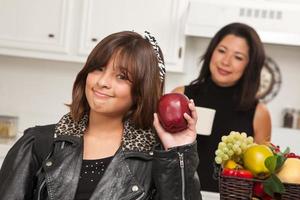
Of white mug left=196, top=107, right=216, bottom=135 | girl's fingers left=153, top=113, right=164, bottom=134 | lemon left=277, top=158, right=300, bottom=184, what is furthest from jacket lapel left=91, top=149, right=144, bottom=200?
white mug left=196, top=107, right=216, bottom=135

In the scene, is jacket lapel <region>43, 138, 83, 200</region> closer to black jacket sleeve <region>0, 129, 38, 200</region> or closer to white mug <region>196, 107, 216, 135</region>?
black jacket sleeve <region>0, 129, 38, 200</region>

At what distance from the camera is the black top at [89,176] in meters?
1.14

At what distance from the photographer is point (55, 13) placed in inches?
114

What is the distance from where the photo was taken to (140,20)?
286 centimetres

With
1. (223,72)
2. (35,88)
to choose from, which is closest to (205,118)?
(223,72)

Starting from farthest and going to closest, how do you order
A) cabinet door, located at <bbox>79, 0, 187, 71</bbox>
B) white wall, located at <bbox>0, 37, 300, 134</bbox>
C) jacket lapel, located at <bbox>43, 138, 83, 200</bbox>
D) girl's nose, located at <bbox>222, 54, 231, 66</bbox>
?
white wall, located at <bbox>0, 37, 300, 134</bbox> < cabinet door, located at <bbox>79, 0, 187, 71</bbox> < girl's nose, located at <bbox>222, 54, 231, 66</bbox> < jacket lapel, located at <bbox>43, 138, 83, 200</bbox>

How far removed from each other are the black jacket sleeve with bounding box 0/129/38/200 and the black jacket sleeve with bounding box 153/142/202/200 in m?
0.30

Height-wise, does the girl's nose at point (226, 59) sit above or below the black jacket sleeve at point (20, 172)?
above

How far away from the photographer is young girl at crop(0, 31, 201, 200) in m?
1.13

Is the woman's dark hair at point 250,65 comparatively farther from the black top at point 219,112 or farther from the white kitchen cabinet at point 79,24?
the white kitchen cabinet at point 79,24

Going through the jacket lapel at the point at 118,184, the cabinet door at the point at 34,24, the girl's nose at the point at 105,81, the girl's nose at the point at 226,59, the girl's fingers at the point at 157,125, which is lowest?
the jacket lapel at the point at 118,184

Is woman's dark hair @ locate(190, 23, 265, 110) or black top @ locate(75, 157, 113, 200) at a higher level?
woman's dark hair @ locate(190, 23, 265, 110)

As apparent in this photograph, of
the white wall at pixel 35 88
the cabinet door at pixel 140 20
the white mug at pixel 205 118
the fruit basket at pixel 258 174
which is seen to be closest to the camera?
the fruit basket at pixel 258 174

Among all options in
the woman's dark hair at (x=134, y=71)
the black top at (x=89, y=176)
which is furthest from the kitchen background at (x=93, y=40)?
the black top at (x=89, y=176)
